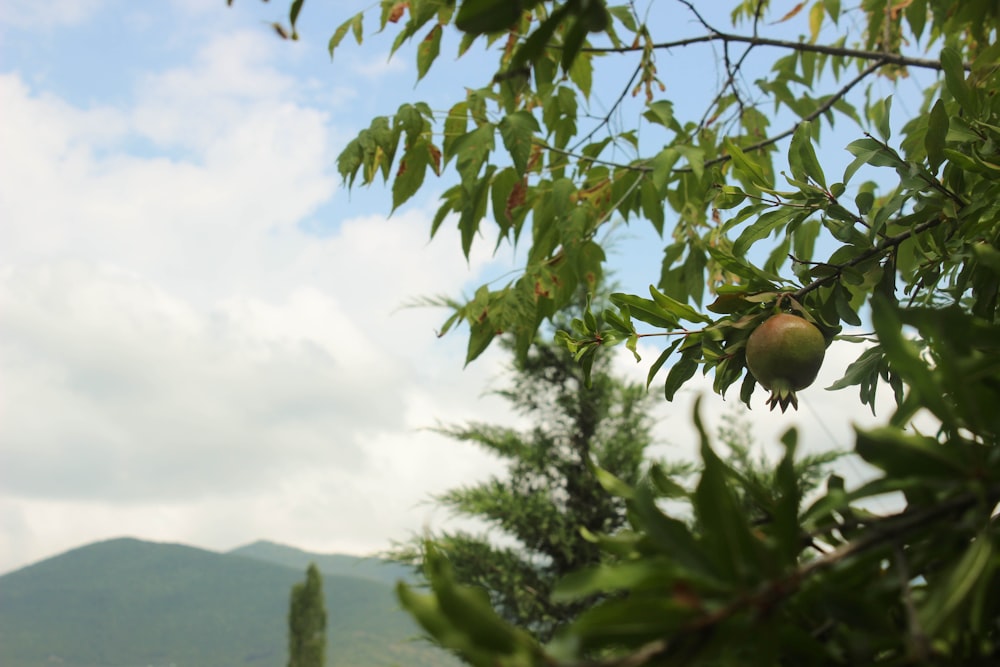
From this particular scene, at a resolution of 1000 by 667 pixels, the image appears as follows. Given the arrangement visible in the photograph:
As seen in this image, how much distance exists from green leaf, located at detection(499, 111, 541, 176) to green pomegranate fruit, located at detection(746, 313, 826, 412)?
69cm

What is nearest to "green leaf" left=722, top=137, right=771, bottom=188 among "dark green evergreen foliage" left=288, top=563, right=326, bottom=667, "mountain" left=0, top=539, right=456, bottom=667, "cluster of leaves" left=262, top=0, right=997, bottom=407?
"cluster of leaves" left=262, top=0, right=997, bottom=407

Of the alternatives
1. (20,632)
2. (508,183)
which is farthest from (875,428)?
(20,632)

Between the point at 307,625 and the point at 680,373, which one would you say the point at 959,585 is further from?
the point at 307,625

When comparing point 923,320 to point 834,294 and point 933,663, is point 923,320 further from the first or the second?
point 834,294

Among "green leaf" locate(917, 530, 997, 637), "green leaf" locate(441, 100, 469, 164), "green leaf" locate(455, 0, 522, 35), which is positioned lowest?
"green leaf" locate(917, 530, 997, 637)

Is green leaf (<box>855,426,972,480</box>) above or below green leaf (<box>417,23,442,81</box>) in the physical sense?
below

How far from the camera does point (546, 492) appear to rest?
745cm

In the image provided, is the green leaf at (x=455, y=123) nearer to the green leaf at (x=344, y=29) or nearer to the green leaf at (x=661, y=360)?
the green leaf at (x=344, y=29)

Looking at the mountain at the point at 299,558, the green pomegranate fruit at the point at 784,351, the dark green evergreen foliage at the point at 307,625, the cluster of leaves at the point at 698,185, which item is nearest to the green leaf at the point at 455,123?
the cluster of leaves at the point at 698,185

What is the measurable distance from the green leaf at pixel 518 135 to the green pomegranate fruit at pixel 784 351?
69 cm

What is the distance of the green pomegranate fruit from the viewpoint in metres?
0.78

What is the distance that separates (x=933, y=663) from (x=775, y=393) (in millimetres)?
549

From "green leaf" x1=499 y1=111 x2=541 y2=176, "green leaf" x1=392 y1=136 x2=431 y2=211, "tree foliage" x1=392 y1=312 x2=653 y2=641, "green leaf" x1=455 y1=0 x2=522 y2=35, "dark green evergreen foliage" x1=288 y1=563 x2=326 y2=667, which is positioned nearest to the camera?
"green leaf" x1=455 y1=0 x2=522 y2=35

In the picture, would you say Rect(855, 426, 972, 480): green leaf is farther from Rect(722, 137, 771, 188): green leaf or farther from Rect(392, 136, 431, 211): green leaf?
Rect(392, 136, 431, 211): green leaf
